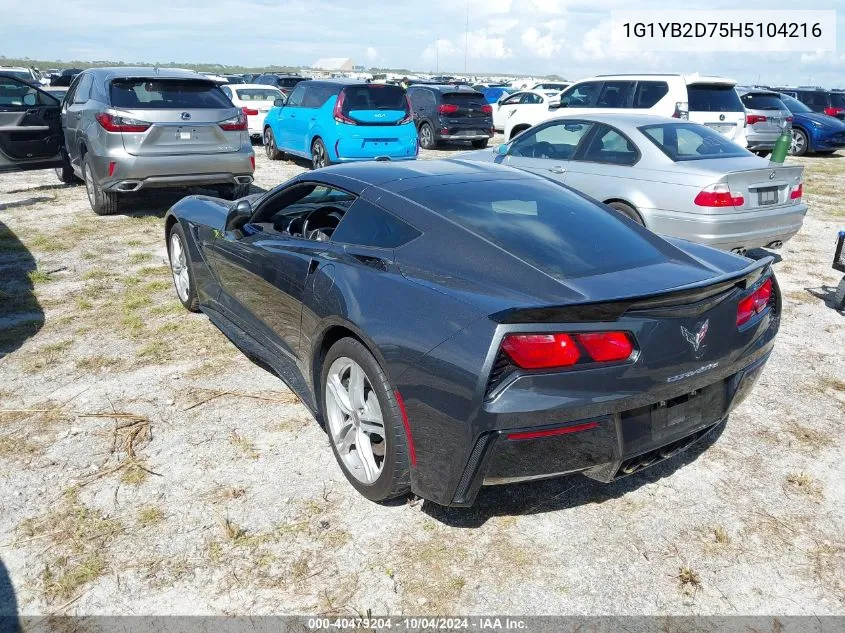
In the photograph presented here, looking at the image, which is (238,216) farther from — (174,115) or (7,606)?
(174,115)

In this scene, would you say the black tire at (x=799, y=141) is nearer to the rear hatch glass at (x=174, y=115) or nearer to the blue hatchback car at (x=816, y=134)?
the blue hatchback car at (x=816, y=134)

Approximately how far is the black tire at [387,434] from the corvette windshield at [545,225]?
→ 2.50ft

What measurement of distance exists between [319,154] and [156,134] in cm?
441

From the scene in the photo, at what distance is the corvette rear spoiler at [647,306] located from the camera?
240 cm

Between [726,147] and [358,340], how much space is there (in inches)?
218

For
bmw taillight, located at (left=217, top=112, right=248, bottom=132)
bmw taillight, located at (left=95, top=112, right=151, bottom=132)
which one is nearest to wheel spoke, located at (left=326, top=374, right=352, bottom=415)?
bmw taillight, located at (left=95, top=112, right=151, bottom=132)

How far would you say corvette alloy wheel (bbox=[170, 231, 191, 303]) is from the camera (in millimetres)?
5398

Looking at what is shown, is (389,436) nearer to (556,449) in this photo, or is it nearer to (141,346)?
(556,449)

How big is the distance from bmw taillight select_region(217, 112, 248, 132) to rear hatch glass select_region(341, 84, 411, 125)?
3.05 meters

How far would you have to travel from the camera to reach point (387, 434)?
2775 mm

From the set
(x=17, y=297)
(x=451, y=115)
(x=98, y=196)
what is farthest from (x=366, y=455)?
(x=451, y=115)

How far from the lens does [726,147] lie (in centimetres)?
691

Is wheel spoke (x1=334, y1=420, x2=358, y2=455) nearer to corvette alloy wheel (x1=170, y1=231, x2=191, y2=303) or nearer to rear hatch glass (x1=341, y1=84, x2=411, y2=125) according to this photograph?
corvette alloy wheel (x1=170, y1=231, x2=191, y2=303)

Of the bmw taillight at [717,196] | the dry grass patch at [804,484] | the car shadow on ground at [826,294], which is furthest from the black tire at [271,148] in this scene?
the dry grass patch at [804,484]
